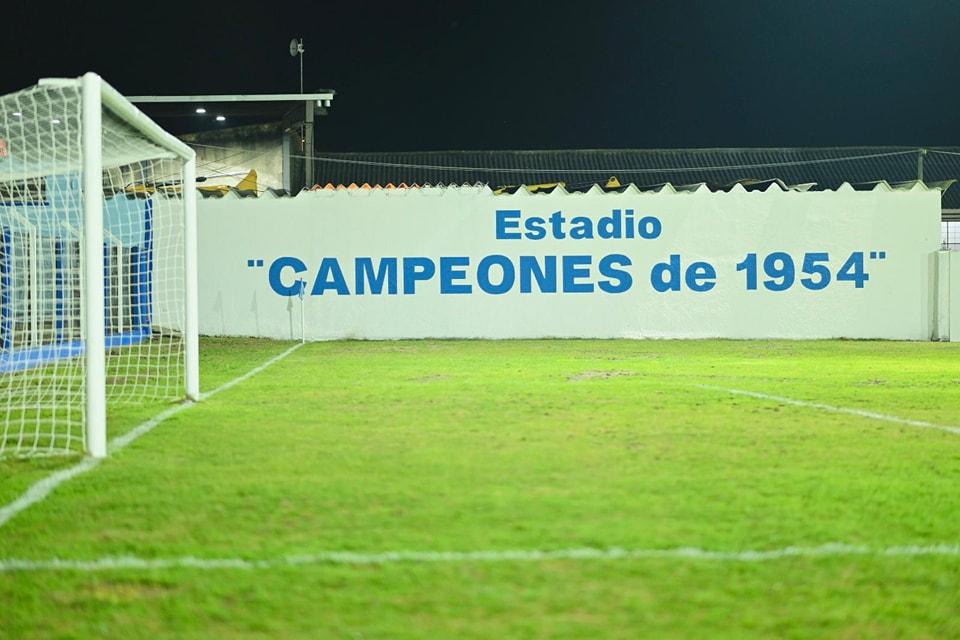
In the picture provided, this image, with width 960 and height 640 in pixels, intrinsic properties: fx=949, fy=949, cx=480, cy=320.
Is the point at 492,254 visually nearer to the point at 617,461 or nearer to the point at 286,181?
the point at 617,461

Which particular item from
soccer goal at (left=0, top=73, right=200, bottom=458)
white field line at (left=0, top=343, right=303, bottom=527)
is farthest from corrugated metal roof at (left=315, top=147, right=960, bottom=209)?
white field line at (left=0, top=343, right=303, bottom=527)

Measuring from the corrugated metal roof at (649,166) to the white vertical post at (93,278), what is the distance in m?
23.5

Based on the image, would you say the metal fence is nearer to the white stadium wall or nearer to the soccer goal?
the white stadium wall

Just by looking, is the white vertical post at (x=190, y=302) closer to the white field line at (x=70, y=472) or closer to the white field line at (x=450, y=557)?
the white field line at (x=70, y=472)

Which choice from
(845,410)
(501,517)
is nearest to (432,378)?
(845,410)

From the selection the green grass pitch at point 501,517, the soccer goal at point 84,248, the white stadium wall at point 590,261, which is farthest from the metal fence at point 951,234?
the soccer goal at point 84,248

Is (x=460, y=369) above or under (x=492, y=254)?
under

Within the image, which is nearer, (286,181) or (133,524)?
(133,524)

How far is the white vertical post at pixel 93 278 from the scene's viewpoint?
4.93 meters

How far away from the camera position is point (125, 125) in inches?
256

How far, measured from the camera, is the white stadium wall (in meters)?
14.5

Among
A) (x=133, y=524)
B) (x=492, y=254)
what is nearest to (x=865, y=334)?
(x=492, y=254)

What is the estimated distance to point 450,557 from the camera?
10.0 feet

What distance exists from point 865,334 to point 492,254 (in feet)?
19.3
